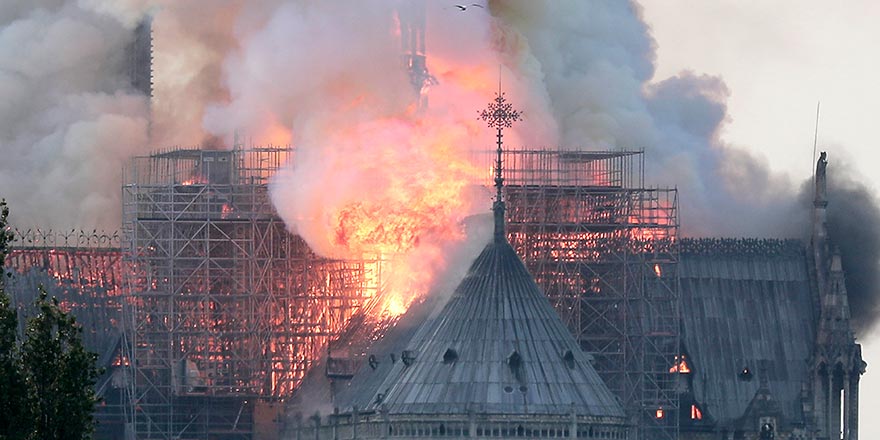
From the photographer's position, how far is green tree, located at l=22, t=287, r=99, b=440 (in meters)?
137

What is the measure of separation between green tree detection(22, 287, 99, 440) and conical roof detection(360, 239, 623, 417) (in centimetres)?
Result: 5309

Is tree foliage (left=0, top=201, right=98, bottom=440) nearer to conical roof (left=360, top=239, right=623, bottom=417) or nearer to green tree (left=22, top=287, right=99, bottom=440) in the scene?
green tree (left=22, top=287, right=99, bottom=440)

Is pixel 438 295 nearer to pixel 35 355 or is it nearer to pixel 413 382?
pixel 413 382

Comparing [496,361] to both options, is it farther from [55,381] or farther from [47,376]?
[55,381]

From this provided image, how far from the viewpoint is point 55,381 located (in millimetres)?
137875

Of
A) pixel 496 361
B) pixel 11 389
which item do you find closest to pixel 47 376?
pixel 11 389

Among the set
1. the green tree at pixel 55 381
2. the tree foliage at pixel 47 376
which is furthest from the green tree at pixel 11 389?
the green tree at pixel 55 381

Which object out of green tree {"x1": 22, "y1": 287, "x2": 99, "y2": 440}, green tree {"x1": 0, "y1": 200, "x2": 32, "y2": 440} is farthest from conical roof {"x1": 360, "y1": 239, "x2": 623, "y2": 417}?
green tree {"x1": 0, "y1": 200, "x2": 32, "y2": 440}

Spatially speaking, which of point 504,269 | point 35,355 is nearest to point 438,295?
point 504,269

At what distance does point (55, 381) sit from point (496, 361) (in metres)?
55.7

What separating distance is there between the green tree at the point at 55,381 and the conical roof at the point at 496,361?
53087 millimetres

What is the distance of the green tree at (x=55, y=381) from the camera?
13700 cm

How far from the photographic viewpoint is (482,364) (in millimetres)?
191375

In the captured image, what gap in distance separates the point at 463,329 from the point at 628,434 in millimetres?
9593
